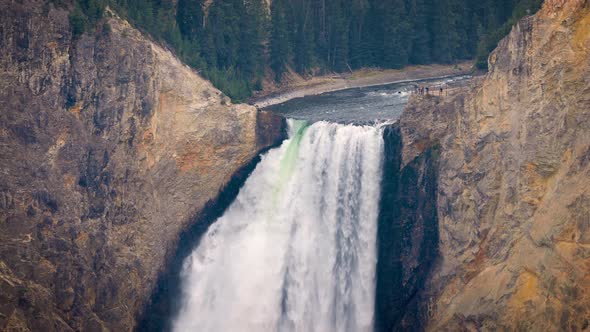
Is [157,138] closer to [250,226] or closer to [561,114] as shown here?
[250,226]

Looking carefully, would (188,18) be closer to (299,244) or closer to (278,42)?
(278,42)

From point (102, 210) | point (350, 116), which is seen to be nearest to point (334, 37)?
point (350, 116)

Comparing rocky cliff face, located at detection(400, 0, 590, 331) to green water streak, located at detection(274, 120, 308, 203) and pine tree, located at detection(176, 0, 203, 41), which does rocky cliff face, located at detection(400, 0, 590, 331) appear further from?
pine tree, located at detection(176, 0, 203, 41)

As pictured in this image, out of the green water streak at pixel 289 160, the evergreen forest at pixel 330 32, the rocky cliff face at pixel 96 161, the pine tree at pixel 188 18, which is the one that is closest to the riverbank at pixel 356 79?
the evergreen forest at pixel 330 32

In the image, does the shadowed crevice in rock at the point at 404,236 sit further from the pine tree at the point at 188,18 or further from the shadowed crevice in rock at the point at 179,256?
the pine tree at the point at 188,18

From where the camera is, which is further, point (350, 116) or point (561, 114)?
point (350, 116)
